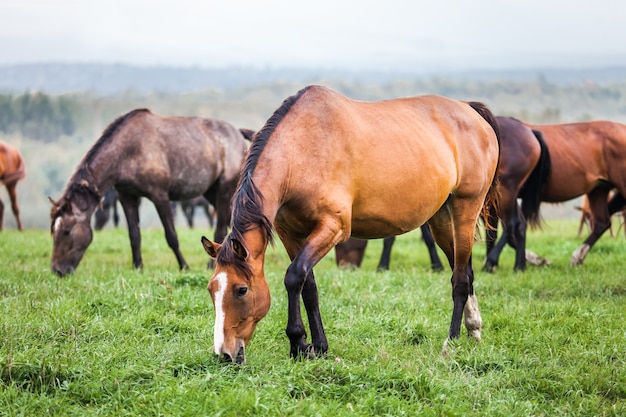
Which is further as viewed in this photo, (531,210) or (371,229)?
(531,210)

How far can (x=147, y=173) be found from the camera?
34.6 ft

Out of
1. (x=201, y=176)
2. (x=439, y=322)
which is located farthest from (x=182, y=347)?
(x=201, y=176)

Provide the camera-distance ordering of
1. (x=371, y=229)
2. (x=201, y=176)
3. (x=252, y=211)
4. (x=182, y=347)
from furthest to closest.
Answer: (x=201, y=176)
(x=371, y=229)
(x=182, y=347)
(x=252, y=211)

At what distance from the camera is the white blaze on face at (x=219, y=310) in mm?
4793

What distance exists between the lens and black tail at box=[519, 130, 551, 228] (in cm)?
1135

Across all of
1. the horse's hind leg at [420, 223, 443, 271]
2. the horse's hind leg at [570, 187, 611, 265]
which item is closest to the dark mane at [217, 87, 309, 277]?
the horse's hind leg at [420, 223, 443, 271]

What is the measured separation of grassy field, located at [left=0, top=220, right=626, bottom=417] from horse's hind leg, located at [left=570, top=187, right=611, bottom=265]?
2067 millimetres

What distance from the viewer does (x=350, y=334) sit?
6281 millimetres

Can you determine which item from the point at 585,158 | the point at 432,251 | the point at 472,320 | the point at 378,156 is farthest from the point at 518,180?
the point at 378,156

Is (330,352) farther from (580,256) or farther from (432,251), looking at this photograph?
(580,256)

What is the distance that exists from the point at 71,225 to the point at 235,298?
5.85 m

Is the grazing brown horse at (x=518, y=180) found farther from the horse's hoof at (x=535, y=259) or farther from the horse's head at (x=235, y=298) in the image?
the horse's head at (x=235, y=298)

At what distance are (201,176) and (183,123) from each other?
3.03ft

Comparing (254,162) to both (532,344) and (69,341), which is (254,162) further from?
(532,344)
